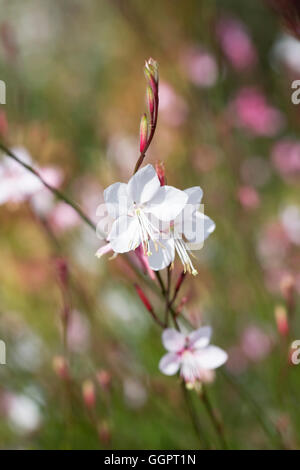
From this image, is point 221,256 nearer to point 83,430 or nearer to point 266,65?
point 83,430

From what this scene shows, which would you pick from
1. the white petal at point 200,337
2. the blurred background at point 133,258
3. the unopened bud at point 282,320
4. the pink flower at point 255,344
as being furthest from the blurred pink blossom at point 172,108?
the white petal at point 200,337

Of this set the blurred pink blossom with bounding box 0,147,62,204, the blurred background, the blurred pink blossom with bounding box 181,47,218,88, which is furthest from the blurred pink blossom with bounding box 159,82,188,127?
the blurred pink blossom with bounding box 0,147,62,204

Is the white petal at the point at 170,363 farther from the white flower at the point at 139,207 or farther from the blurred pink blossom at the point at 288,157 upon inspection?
the blurred pink blossom at the point at 288,157

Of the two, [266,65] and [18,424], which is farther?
[266,65]

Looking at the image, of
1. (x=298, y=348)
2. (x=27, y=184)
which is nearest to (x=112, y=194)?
(x=27, y=184)

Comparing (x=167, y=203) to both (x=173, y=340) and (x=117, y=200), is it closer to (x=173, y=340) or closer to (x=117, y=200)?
(x=117, y=200)

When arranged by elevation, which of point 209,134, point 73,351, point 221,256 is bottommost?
point 73,351

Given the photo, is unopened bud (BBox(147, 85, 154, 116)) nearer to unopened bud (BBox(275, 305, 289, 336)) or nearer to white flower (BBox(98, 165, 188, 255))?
white flower (BBox(98, 165, 188, 255))
